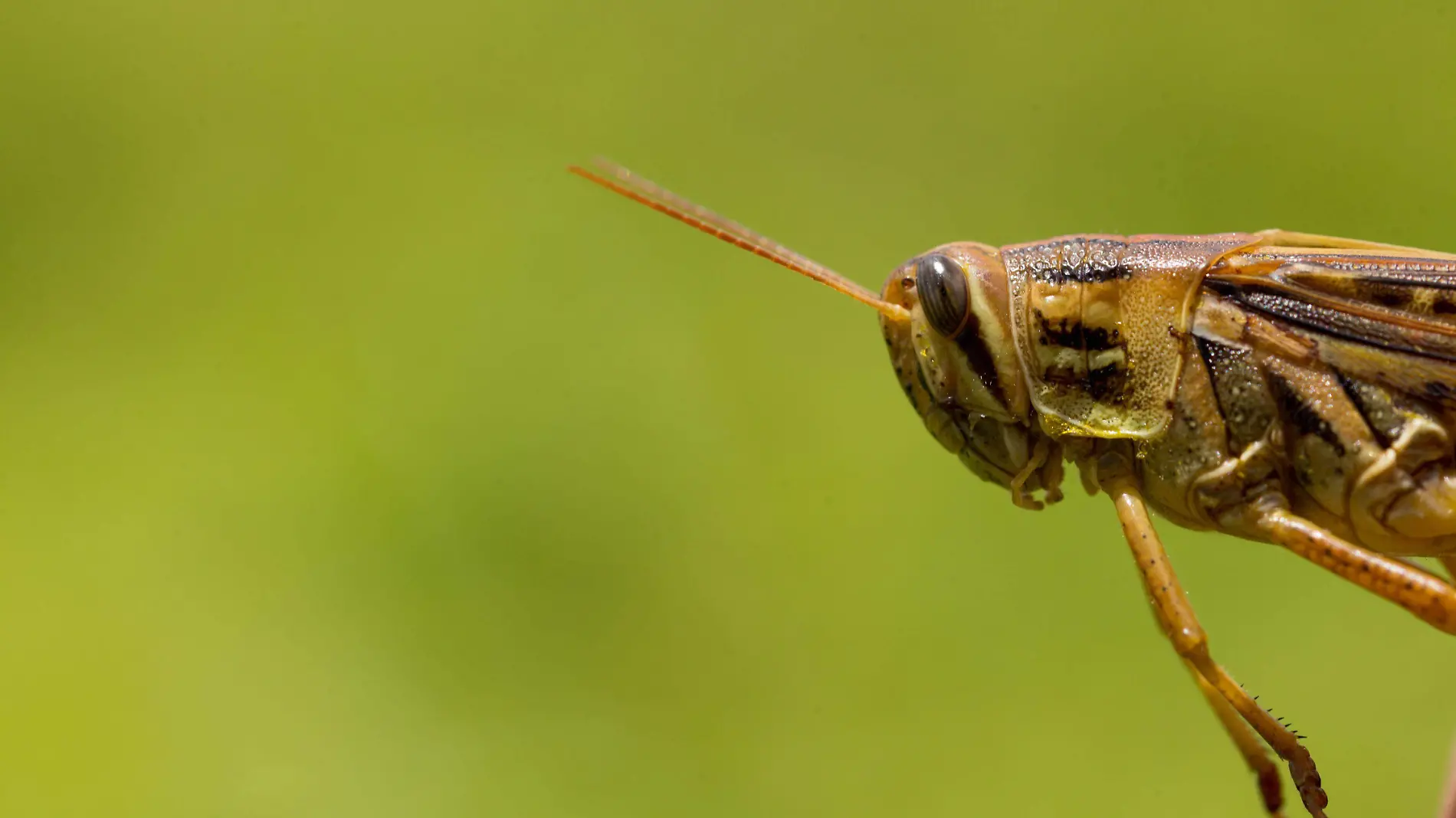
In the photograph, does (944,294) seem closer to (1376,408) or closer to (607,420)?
(1376,408)

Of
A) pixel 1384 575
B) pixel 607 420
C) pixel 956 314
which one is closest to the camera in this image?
pixel 1384 575

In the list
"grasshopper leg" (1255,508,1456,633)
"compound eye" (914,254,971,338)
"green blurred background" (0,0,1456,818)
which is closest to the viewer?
"grasshopper leg" (1255,508,1456,633)

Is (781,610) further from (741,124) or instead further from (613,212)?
(741,124)

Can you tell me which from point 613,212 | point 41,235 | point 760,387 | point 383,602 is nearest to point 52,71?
point 41,235

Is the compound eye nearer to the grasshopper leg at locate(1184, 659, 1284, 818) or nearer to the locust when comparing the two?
the locust

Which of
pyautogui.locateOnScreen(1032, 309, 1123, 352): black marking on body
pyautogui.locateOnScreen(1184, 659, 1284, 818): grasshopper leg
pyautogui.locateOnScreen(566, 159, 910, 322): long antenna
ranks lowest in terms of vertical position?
pyautogui.locateOnScreen(1184, 659, 1284, 818): grasshopper leg

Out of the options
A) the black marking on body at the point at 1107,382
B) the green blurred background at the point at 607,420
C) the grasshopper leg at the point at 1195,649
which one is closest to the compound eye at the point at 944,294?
the black marking on body at the point at 1107,382

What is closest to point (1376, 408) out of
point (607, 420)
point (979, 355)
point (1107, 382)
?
point (1107, 382)

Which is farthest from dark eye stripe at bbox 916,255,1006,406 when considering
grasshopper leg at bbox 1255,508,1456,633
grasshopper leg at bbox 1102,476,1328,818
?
grasshopper leg at bbox 1255,508,1456,633
